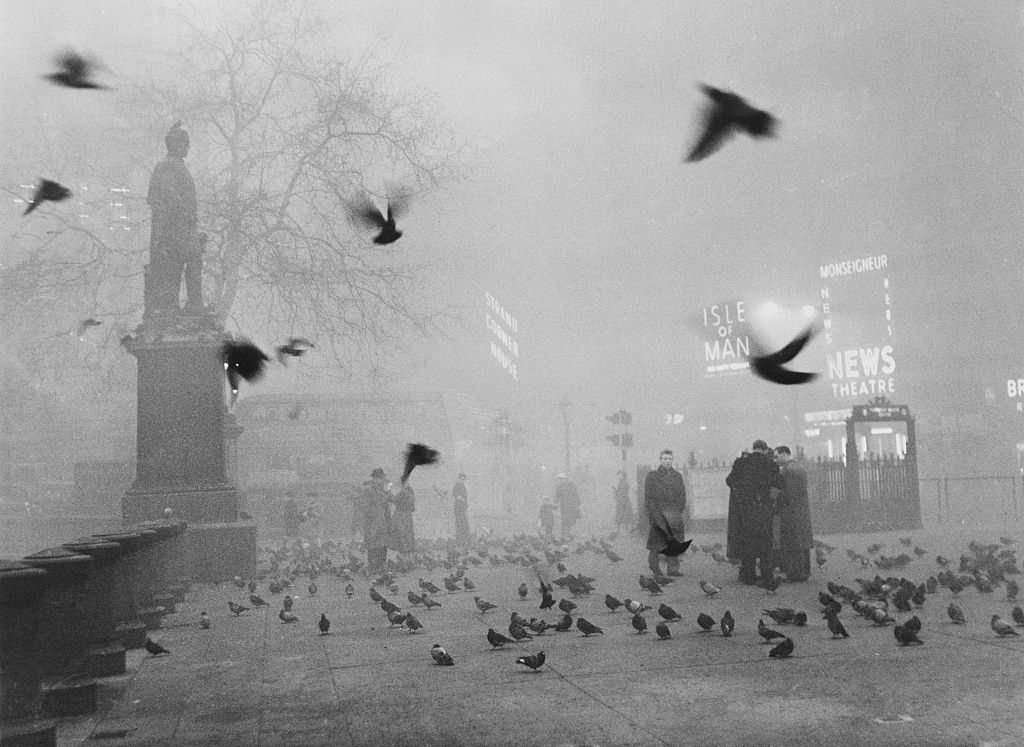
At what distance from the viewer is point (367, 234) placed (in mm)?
24109

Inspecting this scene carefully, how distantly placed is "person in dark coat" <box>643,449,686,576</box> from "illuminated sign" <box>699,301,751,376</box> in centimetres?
4204

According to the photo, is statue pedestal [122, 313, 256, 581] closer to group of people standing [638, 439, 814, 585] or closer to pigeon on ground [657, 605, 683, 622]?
group of people standing [638, 439, 814, 585]

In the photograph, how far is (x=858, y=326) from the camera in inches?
3019

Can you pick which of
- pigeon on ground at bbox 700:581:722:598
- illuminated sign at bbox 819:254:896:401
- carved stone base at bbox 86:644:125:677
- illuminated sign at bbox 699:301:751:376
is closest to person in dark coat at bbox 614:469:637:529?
pigeon on ground at bbox 700:581:722:598

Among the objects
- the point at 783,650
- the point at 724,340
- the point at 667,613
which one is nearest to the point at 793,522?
the point at 667,613

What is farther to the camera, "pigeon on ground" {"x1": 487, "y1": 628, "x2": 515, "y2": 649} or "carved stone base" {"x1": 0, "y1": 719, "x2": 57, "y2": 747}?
"pigeon on ground" {"x1": 487, "y1": 628, "x2": 515, "y2": 649}

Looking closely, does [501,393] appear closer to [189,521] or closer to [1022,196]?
[1022,196]

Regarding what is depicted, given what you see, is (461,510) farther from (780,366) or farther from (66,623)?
(780,366)

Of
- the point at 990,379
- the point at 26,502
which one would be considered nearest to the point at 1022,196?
the point at 990,379

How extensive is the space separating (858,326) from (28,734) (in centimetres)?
7866

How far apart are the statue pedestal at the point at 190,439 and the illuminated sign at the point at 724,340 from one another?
43562mm

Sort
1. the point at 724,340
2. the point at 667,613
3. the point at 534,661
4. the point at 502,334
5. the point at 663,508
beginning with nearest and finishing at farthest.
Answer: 1. the point at 534,661
2. the point at 667,613
3. the point at 663,508
4. the point at 724,340
5. the point at 502,334

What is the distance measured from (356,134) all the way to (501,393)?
2063 inches

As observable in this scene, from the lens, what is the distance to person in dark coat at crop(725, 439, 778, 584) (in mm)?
11180
